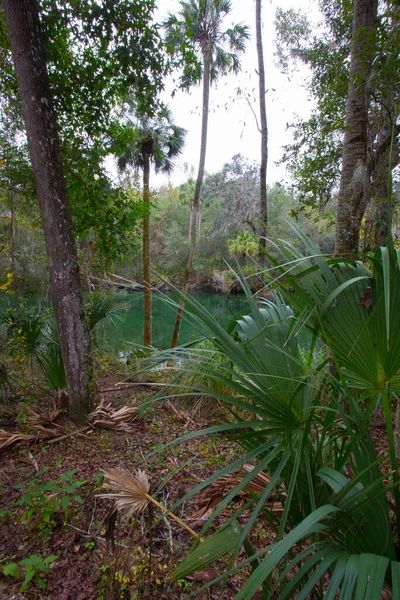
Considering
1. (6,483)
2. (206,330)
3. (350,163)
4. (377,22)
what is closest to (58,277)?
(6,483)

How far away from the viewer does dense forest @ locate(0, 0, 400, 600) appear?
40.7 inches

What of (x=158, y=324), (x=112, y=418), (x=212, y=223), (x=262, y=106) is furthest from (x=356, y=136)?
(x=212, y=223)

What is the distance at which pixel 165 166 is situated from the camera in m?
12.1

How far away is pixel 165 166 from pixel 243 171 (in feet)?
28.9

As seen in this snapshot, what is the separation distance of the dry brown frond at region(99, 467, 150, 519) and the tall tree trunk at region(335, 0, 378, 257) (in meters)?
2.46

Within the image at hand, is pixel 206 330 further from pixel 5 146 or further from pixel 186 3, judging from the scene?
pixel 186 3

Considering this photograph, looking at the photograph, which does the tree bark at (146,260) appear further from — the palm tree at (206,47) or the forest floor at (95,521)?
the forest floor at (95,521)

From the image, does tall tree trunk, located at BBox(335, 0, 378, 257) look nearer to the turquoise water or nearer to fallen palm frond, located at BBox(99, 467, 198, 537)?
fallen palm frond, located at BBox(99, 467, 198, 537)

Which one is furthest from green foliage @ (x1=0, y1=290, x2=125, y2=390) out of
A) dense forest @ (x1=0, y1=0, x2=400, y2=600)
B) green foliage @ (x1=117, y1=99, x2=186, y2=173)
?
green foliage @ (x1=117, y1=99, x2=186, y2=173)

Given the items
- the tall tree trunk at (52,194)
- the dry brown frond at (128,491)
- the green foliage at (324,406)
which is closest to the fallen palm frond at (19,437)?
the tall tree trunk at (52,194)

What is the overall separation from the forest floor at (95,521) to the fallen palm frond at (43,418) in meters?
0.06

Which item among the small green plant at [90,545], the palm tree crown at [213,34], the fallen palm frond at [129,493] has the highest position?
the palm tree crown at [213,34]

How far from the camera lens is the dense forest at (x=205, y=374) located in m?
1.03

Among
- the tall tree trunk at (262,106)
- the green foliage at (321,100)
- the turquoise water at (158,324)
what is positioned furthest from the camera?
the turquoise water at (158,324)
